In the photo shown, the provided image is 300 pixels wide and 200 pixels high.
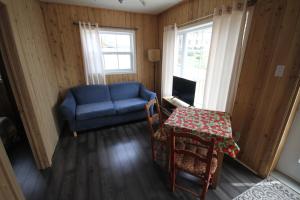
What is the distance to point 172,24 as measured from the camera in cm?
318

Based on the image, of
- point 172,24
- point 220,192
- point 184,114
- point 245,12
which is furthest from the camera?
point 172,24

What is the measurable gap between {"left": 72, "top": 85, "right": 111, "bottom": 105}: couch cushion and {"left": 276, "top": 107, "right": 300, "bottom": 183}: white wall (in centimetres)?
323

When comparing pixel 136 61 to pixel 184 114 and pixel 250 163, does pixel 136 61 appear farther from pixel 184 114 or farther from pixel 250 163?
pixel 250 163

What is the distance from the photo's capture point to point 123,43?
359 centimetres

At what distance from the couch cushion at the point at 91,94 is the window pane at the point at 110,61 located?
22.5 inches

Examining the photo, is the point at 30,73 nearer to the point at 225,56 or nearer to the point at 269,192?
the point at 225,56

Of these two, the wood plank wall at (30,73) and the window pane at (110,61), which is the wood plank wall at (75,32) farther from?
the wood plank wall at (30,73)

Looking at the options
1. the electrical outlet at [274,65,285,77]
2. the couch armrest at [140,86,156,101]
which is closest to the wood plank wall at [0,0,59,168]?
the couch armrest at [140,86,156,101]

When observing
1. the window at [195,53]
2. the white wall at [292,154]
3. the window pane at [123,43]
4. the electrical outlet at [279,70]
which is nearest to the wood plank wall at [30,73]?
the window pane at [123,43]

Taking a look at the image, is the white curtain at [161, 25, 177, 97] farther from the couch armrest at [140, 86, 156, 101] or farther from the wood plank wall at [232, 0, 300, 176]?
the wood plank wall at [232, 0, 300, 176]

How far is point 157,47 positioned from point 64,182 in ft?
11.7


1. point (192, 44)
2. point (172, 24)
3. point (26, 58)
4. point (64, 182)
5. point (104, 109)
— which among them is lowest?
point (64, 182)

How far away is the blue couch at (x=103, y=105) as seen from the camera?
8.73ft

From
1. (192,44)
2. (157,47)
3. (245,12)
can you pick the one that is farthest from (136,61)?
(245,12)
